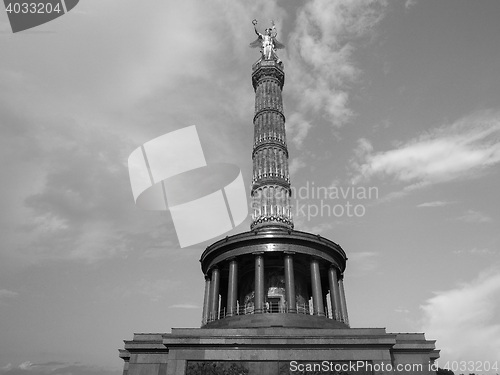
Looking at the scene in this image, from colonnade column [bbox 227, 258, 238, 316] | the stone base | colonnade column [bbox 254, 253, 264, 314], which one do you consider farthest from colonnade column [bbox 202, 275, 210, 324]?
the stone base

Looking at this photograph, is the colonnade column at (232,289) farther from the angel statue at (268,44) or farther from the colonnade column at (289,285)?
the angel statue at (268,44)

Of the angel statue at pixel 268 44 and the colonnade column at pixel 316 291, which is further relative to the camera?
the angel statue at pixel 268 44

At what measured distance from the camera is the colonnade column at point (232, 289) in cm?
1994

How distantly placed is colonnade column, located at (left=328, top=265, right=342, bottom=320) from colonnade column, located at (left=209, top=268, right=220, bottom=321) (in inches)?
251

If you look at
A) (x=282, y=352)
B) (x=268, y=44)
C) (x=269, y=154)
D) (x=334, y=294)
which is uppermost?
(x=268, y=44)

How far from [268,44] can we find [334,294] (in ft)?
72.2

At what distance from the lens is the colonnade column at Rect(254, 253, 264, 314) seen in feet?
63.6

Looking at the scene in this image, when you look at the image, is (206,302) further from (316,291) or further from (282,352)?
(282,352)

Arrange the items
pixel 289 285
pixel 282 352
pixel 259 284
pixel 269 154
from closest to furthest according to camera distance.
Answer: pixel 282 352 < pixel 289 285 < pixel 259 284 < pixel 269 154

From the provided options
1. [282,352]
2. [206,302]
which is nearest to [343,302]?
[206,302]

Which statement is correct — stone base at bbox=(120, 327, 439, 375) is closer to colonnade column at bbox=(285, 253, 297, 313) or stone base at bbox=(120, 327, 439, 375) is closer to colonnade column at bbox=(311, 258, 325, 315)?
colonnade column at bbox=(285, 253, 297, 313)

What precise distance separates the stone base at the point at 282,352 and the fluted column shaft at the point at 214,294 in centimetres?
492

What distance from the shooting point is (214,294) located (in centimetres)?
2202

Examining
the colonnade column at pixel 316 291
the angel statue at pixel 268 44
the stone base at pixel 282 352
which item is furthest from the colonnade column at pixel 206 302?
the angel statue at pixel 268 44
